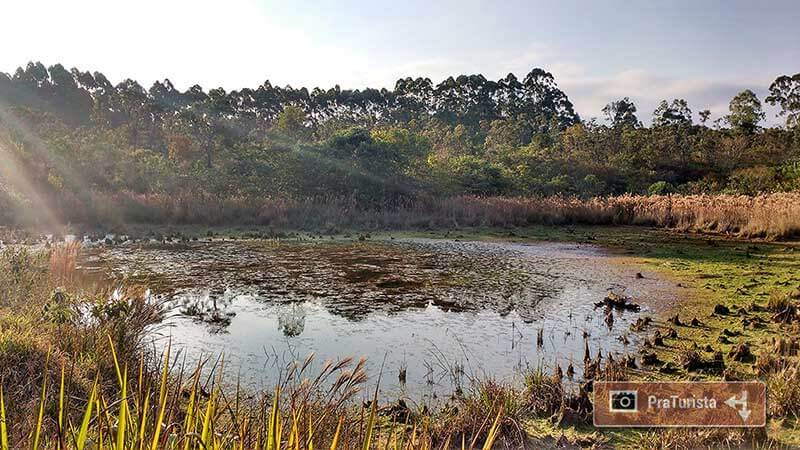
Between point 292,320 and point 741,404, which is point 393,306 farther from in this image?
point 741,404

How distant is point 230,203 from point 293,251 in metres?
6.41

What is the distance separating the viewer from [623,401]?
4.29 metres

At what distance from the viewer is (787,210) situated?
1501 centimetres

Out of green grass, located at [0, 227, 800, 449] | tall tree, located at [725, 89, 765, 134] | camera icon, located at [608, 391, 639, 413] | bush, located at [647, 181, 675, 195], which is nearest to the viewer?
green grass, located at [0, 227, 800, 449]

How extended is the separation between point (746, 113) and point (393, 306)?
156 ft

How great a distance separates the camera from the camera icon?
13.8 ft

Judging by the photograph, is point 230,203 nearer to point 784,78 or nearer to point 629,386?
point 629,386

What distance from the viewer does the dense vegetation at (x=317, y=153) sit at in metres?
19.9

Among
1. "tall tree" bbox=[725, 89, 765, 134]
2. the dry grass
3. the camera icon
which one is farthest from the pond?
"tall tree" bbox=[725, 89, 765, 134]

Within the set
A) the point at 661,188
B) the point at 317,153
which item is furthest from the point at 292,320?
the point at 661,188

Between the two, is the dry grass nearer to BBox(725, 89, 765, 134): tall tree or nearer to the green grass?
the green grass

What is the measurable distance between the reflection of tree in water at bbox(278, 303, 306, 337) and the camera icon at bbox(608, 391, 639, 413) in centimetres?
351

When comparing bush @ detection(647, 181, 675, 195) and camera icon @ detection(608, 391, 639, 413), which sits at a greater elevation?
bush @ detection(647, 181, 675, 195)
